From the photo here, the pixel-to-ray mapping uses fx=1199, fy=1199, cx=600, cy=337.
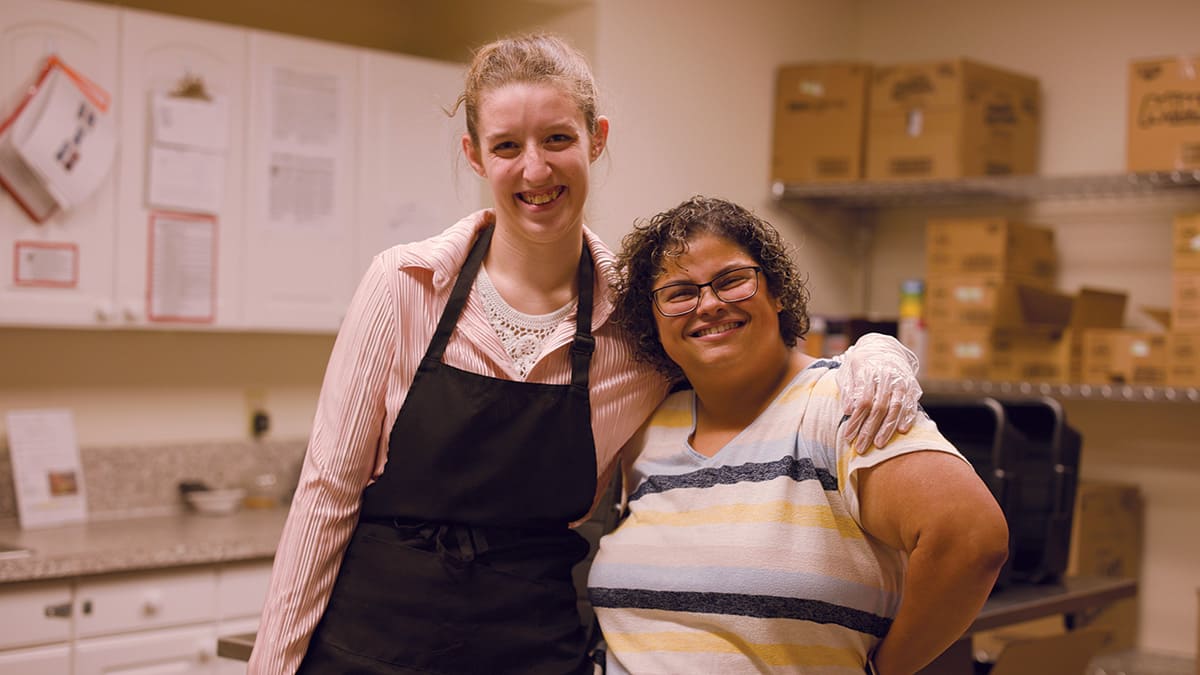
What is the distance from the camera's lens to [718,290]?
1.55 m

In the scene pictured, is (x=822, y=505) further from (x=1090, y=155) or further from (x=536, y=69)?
(x=1090, y=155)

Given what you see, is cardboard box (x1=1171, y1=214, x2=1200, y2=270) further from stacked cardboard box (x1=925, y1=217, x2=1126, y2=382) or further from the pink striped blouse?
the pink striped blouse

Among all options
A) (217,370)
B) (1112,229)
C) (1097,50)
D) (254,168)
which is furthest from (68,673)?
(1097,50)

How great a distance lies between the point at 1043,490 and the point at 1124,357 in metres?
1.26

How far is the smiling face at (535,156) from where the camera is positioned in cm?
159

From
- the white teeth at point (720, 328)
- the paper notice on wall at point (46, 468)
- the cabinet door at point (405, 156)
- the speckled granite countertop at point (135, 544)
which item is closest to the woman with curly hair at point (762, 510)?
the white teeth at point (720, 328)

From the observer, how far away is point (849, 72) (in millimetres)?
4047

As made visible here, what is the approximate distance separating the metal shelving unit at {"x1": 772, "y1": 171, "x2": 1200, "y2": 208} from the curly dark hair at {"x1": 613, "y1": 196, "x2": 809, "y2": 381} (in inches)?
89.6

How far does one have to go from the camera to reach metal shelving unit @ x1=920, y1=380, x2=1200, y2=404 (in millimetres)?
3408

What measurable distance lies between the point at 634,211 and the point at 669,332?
2.23 m

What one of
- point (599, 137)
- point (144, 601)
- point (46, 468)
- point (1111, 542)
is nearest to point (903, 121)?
point (1111, 542)

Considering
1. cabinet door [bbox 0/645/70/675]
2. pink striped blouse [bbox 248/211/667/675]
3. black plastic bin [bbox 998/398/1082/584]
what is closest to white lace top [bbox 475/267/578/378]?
pink striped blouse [bbox 248/211/667/675]

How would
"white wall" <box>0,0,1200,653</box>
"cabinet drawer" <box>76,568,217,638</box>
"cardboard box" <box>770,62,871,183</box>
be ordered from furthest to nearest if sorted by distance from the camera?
1. "cardboard box" <box>770,62,871,183</box>
2. "white wall" <box>0,0,1200,653</box>
3. "cabinet drawer" <box>76,568,217,638</box>

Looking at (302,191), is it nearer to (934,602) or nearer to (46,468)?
(46,468)
